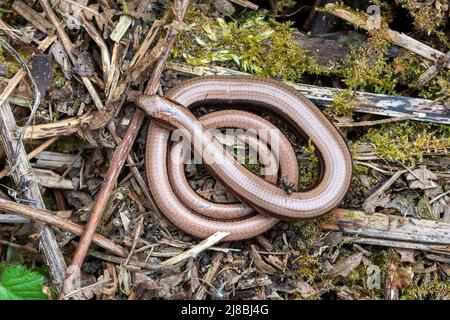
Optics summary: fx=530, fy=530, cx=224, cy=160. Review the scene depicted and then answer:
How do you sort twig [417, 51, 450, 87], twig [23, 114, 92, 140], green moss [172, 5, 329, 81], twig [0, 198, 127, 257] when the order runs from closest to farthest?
twig [0, 198, 127, 257]
twig [23, 114, 92, 140]
twig [417, 51, 450, 87]
green moss [172, 5, 329, 81]

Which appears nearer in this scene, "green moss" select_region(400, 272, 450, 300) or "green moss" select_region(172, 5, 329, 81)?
"green moss" select_region(400, 272, 450, 300)

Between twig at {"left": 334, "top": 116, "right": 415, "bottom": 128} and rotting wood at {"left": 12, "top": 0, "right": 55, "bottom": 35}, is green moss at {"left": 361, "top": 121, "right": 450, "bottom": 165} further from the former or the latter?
rotting wood at {"left": 12, "top": 0, "right": 55, "bottom": 35}

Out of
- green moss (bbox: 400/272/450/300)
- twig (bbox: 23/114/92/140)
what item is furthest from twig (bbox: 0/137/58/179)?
green moss (bbox: 400/272/450/300)

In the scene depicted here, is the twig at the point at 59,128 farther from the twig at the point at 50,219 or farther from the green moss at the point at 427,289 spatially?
the green moss at the point at 427,289

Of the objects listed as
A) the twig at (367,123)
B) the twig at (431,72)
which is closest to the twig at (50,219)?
the twig at (367,123)
